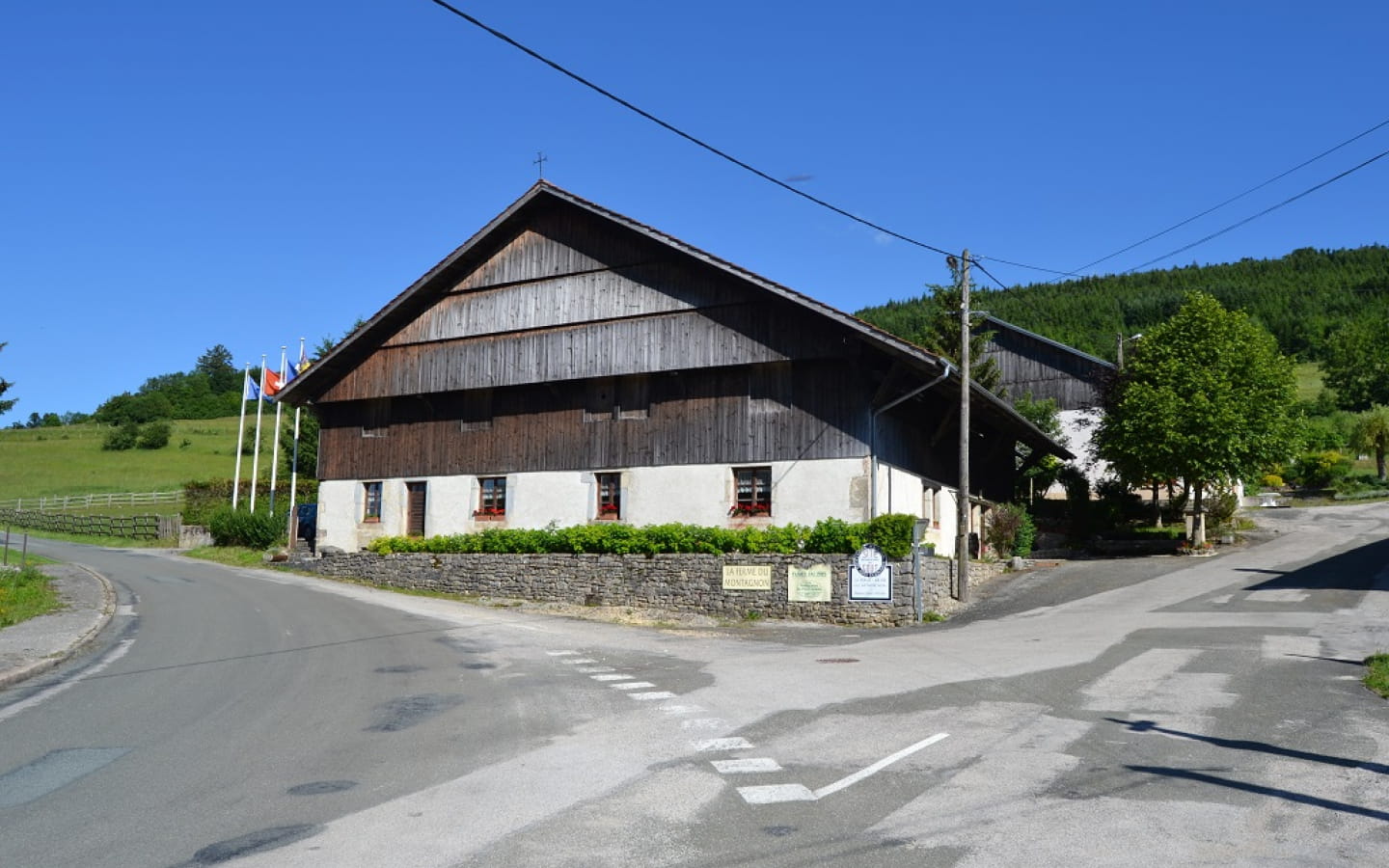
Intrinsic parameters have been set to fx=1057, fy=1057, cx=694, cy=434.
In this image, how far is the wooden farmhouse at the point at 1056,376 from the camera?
2009 inches

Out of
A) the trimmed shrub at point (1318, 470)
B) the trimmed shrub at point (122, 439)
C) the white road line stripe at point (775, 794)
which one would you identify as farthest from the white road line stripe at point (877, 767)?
the trimmed shrub at point (122, 439)

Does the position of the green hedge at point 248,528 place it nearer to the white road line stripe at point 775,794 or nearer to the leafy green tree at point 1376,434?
the white road line stripe at point 775,794

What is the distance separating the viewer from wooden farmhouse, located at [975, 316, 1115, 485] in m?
51.0

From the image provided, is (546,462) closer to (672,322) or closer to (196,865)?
(672,322)

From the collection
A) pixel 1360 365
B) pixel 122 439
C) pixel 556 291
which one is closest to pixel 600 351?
pixel 556 291

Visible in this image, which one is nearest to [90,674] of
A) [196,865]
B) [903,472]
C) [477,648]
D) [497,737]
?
[477,648]

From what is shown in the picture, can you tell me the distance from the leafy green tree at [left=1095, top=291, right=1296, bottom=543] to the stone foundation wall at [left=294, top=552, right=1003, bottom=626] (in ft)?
30.6

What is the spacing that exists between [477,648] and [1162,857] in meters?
13.6

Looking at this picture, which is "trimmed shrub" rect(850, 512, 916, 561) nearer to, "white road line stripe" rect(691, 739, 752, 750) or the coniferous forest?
"white road line stripe" rect(691, 739, 752, 750)

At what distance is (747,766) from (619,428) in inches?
848

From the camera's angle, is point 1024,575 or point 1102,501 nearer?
point 1024,575

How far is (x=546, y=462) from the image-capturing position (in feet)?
102

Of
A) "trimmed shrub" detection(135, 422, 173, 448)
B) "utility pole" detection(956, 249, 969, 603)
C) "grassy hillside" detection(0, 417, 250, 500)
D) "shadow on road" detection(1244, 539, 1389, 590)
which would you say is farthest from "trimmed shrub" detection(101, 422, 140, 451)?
"shadow on road" detection(1244, 539, 1389, 590)

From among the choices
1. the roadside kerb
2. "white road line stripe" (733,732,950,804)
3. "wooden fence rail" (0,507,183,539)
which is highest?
"wooden fence rail" (0,507,183,539)
